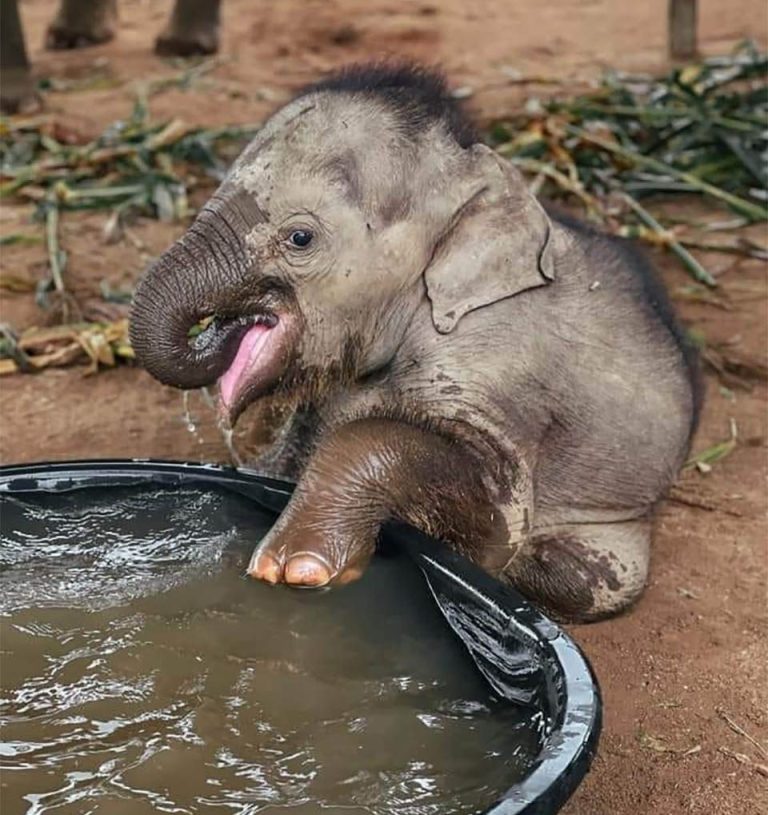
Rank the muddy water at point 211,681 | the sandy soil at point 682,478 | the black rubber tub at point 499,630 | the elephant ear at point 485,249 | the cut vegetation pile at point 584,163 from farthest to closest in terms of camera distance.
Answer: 1. the cut vegetation pile at point 584,163
2. the elephant ear at point 485,249
3. the sandy soil at point 682,478
4. the muddy water at point 211,681
5. the black rubber tub at point 499,630

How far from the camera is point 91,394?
527 cm

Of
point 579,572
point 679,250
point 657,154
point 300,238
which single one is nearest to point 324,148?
point 300,238

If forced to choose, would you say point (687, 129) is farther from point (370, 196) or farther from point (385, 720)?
point (385, 720)

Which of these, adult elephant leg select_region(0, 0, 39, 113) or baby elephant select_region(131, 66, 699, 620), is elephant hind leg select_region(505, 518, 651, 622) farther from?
adult elephant leg select_region(0, 0, 39, 113)

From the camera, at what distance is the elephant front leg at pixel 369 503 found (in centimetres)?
344

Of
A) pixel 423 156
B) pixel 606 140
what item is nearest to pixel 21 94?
pixel 606 140

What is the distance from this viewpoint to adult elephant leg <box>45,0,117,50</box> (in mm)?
10547

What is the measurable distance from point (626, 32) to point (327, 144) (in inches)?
313

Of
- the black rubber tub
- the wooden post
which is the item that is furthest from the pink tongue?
the wooden post

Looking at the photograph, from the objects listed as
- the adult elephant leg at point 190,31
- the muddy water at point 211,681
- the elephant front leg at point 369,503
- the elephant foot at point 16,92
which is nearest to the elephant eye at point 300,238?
the elephant front leg at point 369,503

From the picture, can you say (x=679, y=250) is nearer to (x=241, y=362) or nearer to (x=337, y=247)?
(x=337, y=247)

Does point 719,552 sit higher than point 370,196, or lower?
lower

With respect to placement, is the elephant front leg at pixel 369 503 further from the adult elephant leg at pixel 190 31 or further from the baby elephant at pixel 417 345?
the adult elephant leg at pixel 190 31

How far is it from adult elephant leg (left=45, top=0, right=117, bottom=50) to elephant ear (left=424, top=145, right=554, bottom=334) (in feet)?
24.1
